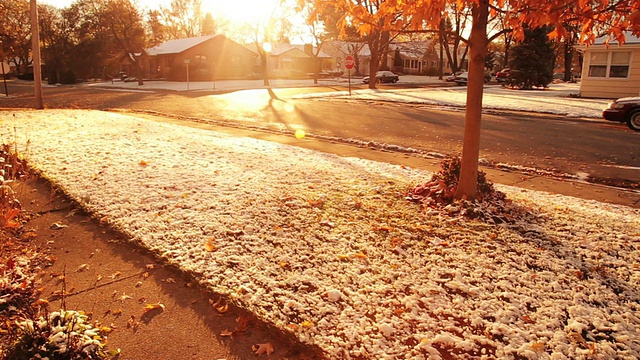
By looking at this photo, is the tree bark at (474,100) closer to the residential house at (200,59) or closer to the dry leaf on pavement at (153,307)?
the dry leaf on pavement at (153,307)

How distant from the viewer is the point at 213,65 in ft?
178

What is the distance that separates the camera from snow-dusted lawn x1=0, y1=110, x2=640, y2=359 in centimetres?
311

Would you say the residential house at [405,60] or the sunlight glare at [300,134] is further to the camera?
the residential house at [405,60]

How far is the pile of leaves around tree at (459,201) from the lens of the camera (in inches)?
207

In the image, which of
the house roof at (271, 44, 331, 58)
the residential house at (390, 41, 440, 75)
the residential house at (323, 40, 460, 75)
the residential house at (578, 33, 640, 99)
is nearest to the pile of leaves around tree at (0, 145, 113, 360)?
the residential house at (578, 33, 640, 99)

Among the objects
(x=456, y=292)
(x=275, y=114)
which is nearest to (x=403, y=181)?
(x=456, y=292)

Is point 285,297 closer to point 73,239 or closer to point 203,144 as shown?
point 73,239

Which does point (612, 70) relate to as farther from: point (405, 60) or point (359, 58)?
point (405, 60)

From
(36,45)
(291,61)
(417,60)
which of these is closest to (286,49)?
(291,61)

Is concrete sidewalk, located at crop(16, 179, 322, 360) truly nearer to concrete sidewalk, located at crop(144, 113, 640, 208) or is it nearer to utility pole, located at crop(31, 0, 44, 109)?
concrete sidewalk, located at crop(144, 113, 640, 208)

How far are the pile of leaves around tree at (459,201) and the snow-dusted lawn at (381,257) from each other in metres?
0.20

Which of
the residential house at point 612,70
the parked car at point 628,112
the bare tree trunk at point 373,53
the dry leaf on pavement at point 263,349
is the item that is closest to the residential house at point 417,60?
the bare tree trunk at point 373,53

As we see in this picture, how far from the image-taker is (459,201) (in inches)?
217

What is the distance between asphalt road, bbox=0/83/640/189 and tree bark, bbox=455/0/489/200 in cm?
432
